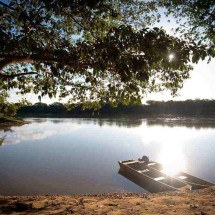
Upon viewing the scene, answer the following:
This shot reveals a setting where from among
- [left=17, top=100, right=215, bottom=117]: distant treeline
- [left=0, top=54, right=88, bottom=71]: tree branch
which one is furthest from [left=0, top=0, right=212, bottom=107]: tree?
[left=17, top=100, right=215, bottom=117]: distant treeline

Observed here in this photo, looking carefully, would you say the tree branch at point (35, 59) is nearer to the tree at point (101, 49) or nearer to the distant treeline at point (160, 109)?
the tree at point (101, 49)

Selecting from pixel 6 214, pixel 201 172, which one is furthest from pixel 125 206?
pixel 201 172

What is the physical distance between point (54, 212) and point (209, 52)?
784cm

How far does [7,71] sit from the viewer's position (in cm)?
1507

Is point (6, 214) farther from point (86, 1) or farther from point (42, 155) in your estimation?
point (42, 155)

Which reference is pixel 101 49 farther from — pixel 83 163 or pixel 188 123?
pixel 188 123

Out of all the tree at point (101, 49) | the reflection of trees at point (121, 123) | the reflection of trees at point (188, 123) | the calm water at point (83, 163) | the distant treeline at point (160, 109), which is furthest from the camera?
the distant treeline at point (160, 109)

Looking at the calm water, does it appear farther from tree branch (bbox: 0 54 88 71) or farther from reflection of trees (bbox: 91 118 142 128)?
reflection of trees (bbox: 91 118 142 128)

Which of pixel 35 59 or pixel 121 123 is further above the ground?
pixel 35 59

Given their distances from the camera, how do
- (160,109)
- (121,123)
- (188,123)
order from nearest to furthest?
1. (121,123)
2. (188,123)
3. (160,109)

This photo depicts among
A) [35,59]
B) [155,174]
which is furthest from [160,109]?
[35,59]

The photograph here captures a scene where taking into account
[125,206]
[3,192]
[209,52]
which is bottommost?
[3,192]

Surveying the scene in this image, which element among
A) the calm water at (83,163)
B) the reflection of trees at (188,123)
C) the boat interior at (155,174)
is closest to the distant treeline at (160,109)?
the reflection of trees at (188,123)

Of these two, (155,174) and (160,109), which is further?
(160,109)
